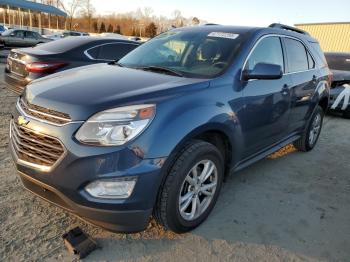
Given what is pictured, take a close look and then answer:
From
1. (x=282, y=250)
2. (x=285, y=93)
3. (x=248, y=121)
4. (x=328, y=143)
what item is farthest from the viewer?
(x=328, y=143)

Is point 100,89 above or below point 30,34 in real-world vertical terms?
above

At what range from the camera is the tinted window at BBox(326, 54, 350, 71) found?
364 inches

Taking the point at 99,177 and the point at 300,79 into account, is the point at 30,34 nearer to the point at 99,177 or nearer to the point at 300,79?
the point at 300,79

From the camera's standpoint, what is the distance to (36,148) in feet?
8.66

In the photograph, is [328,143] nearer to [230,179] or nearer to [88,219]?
A: [230,179]

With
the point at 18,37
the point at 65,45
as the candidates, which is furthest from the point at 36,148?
the point at 18,37

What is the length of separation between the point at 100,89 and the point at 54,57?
3.54 meters

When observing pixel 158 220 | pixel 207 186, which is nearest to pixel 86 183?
pixel 158 220

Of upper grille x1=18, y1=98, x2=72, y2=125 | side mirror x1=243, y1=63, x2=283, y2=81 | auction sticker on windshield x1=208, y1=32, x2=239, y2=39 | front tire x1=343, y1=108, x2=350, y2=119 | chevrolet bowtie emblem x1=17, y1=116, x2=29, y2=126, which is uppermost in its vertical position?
auction sticker on windshield x1=208, y1=32, x2=239, y2=39

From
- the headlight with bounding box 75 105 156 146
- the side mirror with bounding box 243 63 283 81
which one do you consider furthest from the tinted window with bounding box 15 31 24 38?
the headlight with bounding box 75 105 156 146

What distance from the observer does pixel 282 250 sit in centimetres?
296

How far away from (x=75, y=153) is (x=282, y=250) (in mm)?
1884

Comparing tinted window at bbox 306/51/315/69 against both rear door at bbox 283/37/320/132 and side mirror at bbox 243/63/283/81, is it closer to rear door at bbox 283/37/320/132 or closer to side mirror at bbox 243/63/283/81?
rear door at bbox 283/37/320/132

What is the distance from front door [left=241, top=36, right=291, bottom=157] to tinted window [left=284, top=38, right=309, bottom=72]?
0.25 m
